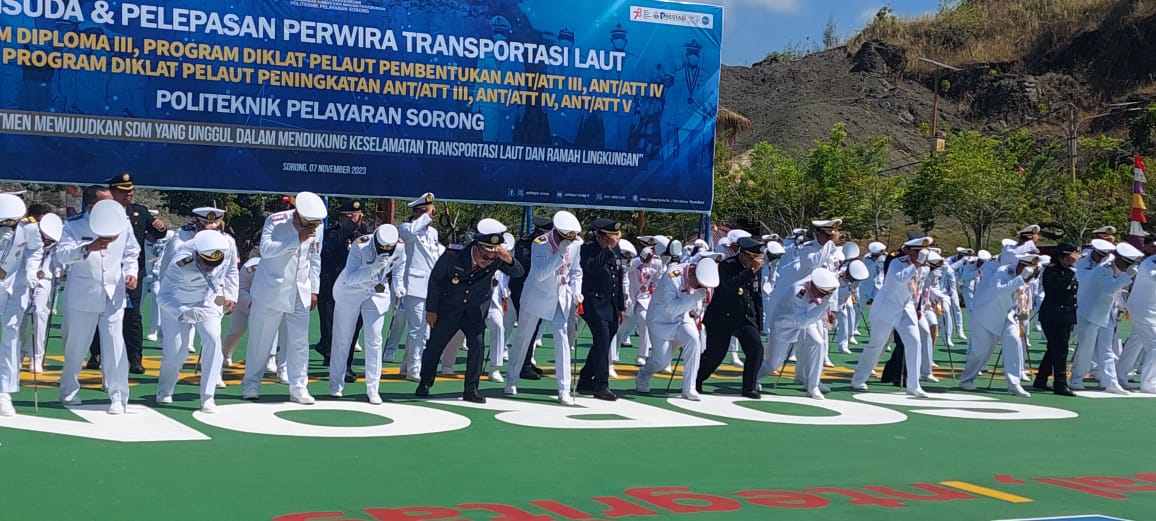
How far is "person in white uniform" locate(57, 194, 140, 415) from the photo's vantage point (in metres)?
10.1

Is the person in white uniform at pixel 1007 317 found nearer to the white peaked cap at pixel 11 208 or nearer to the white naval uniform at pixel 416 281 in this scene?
the white naval uniform at pixel 416 281

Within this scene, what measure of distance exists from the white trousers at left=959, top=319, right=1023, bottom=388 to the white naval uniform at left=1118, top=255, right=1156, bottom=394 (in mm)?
1668

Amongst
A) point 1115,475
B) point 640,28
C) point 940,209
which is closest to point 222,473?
point 1115,475

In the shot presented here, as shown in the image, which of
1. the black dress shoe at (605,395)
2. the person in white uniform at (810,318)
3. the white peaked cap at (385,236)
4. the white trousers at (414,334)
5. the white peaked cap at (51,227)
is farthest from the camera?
the white trousers at (414,334)

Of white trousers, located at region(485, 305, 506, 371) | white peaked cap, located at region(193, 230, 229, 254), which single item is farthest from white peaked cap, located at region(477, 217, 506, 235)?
white peaked cap, located at region(193, 230, 229, 254)

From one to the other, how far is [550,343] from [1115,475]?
11.4 m

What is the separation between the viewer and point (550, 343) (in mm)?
19938

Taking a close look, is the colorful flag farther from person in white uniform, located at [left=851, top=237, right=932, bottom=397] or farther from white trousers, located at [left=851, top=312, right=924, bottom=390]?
white trousers, located at [left=851, top=312, right=924, bottom=390]

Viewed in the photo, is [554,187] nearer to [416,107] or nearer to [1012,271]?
[416,107]

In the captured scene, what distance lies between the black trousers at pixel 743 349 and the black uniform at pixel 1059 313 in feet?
12.8

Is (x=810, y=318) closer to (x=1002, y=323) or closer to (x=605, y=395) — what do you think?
(x=605, y=395)

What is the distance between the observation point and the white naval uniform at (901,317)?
14.1m

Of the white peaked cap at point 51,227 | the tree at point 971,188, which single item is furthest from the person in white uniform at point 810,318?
the tree at point 971,188

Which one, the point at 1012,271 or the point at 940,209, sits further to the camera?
the point at 940,209
